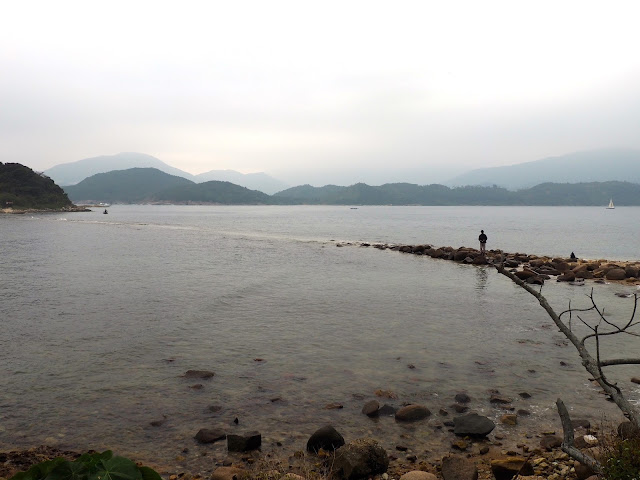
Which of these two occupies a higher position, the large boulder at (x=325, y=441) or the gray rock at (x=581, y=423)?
the large boulder at (x=325, y=441)

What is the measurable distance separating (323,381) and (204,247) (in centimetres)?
4418

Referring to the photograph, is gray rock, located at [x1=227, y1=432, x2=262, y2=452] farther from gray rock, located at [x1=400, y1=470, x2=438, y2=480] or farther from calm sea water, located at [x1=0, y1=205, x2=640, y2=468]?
gray rock, located at [x1=400, y1=470, x2=438, y2=480]

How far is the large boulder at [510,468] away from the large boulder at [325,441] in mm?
2846

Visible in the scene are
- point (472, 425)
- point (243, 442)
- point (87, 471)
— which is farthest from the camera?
point (472, 425)

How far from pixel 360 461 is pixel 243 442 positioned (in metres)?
2.44

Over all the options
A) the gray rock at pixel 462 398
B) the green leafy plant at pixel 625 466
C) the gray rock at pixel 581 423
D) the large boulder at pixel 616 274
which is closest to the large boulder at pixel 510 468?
the green leafy plant at pixel 625 466

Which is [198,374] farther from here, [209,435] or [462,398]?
[462,398]

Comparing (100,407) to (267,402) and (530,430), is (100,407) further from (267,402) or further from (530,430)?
(530,430)

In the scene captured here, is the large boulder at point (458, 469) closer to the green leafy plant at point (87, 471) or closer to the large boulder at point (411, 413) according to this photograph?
the large boulder at point (411, 413)

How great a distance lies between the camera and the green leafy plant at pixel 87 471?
471 cm

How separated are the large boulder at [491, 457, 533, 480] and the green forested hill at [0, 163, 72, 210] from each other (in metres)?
188

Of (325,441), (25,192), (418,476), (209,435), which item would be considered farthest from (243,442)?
(25,192)

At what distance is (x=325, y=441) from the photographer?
326 inches

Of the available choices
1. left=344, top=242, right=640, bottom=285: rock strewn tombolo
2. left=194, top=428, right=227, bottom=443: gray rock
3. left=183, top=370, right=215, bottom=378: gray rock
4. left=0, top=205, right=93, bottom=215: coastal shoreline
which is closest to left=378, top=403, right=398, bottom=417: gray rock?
left=194, top=428, right=227, bottom=443: gray rock
